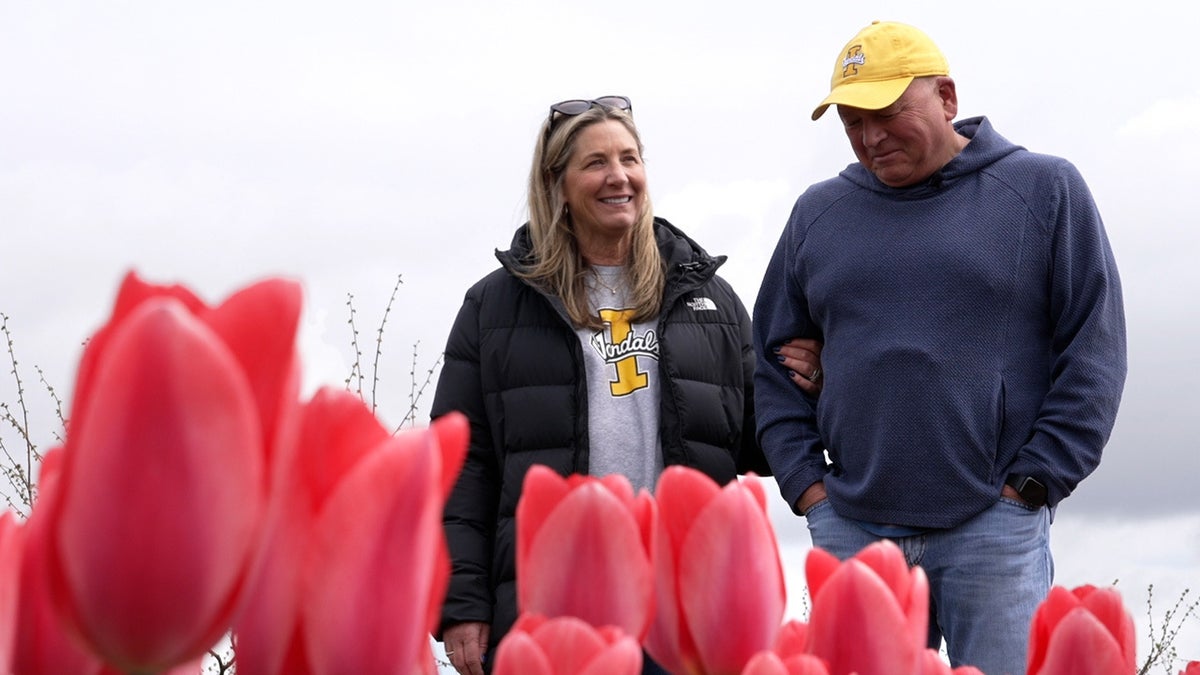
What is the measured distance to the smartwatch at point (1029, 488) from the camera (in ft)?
11.5

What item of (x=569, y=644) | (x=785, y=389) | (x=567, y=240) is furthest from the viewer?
(x=567, y=240)

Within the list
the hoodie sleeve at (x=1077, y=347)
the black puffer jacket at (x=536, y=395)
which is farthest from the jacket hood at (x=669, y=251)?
the hoodie sleeve at (x=1077, y=347)

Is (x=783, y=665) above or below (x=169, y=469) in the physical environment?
below

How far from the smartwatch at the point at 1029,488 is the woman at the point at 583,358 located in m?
0.64

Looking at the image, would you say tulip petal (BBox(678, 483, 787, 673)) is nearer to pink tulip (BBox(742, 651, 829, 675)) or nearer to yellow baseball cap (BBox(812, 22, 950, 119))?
pink tulip (BBox(742, 651, 829, 675))

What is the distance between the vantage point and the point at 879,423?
3564 mm

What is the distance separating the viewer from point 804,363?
12.8 ft

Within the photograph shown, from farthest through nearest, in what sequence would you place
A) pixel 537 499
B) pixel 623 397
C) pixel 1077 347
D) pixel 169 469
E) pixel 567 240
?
pixel 567 240 < pixel 623 397 < pixel 1077 347 < pixel 537 499 < pixel 169 469

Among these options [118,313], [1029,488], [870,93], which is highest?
[870,93]

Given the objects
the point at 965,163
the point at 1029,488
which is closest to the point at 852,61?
the point at 965,163

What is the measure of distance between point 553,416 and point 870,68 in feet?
3.76

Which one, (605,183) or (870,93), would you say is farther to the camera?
(605,183)

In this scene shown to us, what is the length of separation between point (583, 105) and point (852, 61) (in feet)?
2.66

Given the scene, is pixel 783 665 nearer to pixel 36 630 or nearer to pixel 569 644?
pixel 569 644
